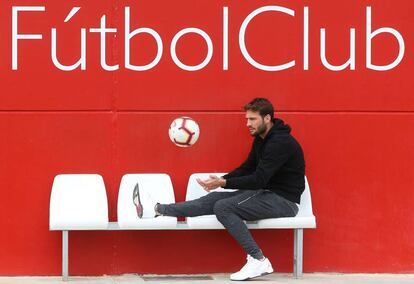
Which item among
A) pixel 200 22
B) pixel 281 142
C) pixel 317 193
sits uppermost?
pixel 200 22

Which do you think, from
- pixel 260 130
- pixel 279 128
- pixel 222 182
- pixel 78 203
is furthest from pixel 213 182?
pixel 78 203

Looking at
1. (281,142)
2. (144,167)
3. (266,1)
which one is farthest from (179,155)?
(266,1)

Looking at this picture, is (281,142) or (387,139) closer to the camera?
(281,142)

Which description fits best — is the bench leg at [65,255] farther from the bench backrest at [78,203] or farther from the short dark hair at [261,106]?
the short dark hair at [261,106]

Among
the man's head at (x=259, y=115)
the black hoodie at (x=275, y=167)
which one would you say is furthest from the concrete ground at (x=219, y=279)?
the man's head at (x=259, y=115)

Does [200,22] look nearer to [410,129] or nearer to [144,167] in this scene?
[144,167]

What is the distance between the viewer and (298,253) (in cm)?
729

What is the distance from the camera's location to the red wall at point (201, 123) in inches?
292

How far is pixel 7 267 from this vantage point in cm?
745

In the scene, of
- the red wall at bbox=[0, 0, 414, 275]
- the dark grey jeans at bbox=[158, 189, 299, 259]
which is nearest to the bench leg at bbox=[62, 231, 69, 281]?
the red wall at bbox=[0, 0, 414, 275]

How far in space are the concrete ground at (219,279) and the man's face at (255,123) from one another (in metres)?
1.27

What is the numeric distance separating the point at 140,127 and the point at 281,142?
50.2 inches

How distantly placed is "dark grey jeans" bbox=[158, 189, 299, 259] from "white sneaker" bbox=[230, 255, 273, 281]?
50mm

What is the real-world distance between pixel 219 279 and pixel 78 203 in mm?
1388
